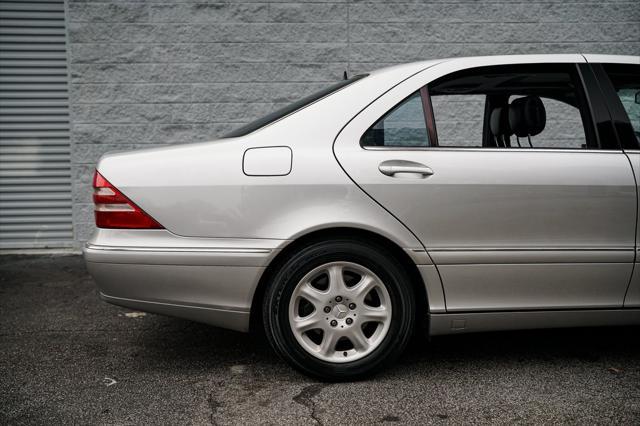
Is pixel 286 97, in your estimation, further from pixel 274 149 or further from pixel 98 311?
pixel 274 149

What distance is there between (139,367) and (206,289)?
72 cm

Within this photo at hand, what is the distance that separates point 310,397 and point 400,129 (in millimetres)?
1325

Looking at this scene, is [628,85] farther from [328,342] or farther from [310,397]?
[310,397]

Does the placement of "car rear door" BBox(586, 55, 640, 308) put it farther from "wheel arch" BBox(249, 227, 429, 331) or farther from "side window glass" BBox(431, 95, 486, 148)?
"wheel arch" BBox(249, 227, 429, 331)

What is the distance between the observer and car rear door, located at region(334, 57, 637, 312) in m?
2.89

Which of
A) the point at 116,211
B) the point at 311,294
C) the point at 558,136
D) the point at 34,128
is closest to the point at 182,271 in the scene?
the point at 116,211

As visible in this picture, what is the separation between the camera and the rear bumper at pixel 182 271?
286 cm

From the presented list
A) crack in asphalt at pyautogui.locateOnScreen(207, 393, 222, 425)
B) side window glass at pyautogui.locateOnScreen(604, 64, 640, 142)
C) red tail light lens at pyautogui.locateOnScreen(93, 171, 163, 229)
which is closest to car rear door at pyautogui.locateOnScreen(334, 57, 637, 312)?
side window glass at pyautogui.locateOnScreen(604, 64, 640, 142)

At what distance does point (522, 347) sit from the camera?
3.54m

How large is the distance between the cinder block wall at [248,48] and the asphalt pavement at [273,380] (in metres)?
2.81

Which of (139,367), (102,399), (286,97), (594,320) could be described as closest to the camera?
(102,399)

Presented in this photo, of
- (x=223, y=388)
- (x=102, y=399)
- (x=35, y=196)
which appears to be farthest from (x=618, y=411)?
(x=35, y=196)

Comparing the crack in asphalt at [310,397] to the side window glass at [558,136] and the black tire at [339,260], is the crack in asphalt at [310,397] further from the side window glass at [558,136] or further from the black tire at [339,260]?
the side window glass at [558,136]

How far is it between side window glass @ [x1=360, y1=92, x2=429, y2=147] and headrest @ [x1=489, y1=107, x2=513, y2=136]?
2.16ft
